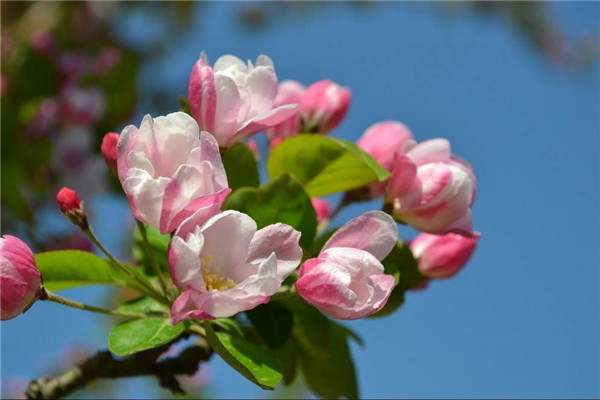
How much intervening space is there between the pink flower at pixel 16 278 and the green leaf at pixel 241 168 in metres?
0.27

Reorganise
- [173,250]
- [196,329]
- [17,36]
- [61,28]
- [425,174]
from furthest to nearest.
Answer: [61,28], [17,36], [425,174], [196,329], [173,250]

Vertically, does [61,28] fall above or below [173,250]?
above

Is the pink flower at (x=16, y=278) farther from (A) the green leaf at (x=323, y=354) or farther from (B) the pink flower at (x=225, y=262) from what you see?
(A) the green leaf at (x=323, y=354)

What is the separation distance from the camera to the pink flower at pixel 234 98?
883 millimetres

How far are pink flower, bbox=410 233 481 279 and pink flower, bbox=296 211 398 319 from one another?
1.03 ft

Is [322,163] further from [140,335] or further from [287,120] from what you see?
[140,335]

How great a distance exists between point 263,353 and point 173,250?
0.52 feet

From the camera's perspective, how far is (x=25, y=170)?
197 centimetres

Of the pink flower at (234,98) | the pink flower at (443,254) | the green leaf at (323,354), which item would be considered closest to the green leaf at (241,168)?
the pink flower at (234,98)

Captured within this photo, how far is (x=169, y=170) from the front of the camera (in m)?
0.81

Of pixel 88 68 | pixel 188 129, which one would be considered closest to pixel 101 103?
pixel 88 68

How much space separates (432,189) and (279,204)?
0.61 ft

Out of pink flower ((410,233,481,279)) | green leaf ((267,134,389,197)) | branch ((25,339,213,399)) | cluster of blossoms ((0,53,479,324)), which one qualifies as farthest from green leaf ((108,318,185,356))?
pink flower ((410,233,481,279))

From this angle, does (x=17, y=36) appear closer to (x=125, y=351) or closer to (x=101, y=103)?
(x=101, y=103)
